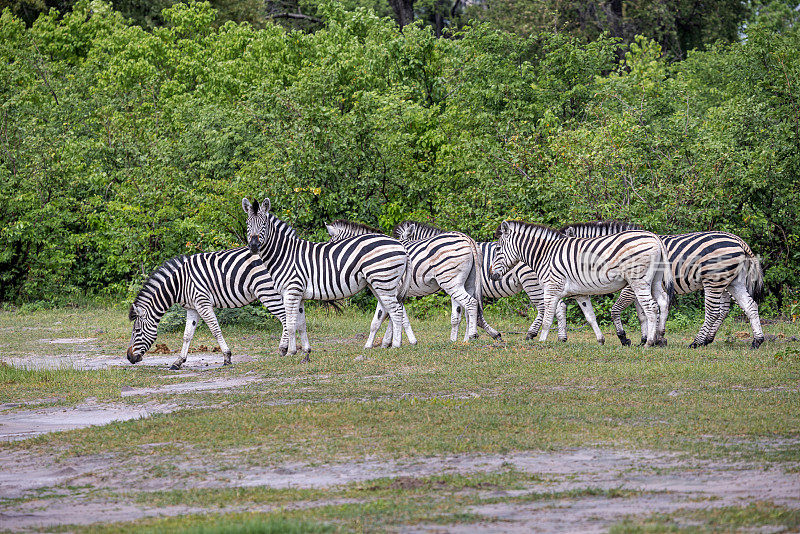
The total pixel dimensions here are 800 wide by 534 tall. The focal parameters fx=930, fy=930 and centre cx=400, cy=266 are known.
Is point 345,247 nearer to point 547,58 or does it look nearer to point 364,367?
point 364,367

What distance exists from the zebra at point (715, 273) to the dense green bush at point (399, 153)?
13.1 feet

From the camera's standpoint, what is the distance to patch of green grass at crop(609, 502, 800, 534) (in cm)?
583

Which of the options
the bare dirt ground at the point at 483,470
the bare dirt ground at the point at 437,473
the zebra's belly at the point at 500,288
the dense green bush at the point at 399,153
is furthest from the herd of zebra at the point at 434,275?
the bare dirt ground at the point at 483,470

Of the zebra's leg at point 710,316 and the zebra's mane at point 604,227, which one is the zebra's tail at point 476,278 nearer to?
the zebra's mane at point 604,227

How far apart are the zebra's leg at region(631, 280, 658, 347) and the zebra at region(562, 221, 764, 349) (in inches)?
28.2

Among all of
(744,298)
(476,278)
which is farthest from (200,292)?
(744,298)

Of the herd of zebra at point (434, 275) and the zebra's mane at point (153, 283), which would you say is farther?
the zebra's mane at point (153, 283)

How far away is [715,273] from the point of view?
1548 centimetres

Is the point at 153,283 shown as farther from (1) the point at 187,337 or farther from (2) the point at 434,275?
(2) the point at 434,275

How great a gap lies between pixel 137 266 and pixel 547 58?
13.3 m

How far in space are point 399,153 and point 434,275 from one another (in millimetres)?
9127

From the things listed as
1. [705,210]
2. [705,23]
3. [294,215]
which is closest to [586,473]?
[705,210]

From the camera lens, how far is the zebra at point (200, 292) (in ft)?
50.9

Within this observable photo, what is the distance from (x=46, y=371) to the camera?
1424 cm
